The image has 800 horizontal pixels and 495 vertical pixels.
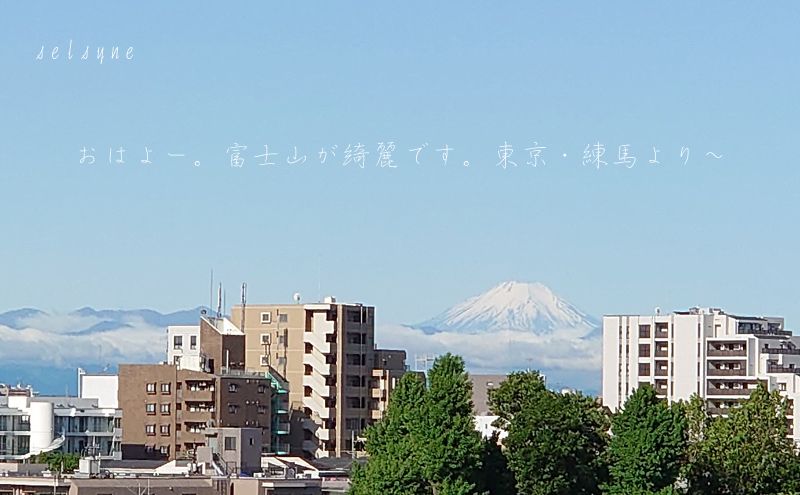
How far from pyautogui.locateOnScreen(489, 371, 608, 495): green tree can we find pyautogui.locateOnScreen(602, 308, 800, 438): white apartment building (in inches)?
1476

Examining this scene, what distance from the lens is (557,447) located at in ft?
173

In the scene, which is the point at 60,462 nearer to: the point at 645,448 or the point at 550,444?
the point at 550,444

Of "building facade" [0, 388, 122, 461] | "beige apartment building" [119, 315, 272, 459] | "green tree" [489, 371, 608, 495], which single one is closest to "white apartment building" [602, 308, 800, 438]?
"beige apartment building" [119, 315, 272, 459]

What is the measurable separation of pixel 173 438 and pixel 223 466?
767 inches

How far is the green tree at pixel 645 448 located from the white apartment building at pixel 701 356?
3819cm

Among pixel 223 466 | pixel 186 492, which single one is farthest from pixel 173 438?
pixel 186 492

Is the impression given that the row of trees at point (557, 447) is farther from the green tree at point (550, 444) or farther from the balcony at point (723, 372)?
the balcony at point (723, 372)

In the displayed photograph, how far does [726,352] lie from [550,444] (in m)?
44.2

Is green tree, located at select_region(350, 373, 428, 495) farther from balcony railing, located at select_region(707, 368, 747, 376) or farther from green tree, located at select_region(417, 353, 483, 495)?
balcony railing, located at select_region(707, 368, 747, 376)

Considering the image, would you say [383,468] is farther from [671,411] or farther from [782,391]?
[782,391]

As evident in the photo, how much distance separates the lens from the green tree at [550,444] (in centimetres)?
5228

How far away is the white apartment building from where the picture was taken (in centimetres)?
9369

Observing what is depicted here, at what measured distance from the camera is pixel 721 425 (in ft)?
186

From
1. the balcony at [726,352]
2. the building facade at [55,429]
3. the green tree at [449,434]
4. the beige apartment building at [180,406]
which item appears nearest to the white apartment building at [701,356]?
the balcony at [726,352]
